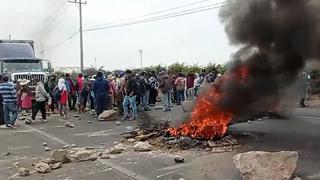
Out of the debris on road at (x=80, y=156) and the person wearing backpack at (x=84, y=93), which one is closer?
the debris on road at (x=80, y=156)

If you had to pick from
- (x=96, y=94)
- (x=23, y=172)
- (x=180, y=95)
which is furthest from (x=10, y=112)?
(x=180, y=95)

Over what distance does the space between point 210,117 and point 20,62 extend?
17.0 m

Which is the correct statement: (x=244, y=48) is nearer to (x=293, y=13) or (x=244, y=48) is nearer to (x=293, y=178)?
(x=293, y=13)

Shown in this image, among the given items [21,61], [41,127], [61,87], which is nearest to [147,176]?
[41,127]

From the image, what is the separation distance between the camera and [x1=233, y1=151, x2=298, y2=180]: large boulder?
19.8ft

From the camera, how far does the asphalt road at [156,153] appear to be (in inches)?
285

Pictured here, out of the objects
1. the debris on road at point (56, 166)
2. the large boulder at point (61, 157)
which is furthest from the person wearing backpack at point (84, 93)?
the debris on road at point (56, 166)

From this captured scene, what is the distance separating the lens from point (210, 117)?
1000 cm

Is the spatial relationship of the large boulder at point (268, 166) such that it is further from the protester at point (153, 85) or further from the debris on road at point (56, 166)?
the protester at point (153, 85)

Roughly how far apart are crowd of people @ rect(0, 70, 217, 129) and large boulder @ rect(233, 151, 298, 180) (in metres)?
9.11

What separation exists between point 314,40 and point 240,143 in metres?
2.64

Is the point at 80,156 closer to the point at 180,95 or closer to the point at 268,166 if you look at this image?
the point at 268,166

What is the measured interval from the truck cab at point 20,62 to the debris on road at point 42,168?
1639 cm

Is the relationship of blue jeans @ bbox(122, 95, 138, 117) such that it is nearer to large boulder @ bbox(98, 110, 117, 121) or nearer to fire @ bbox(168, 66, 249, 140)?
large boulder @ bbox(98, 110, 117, 121)
